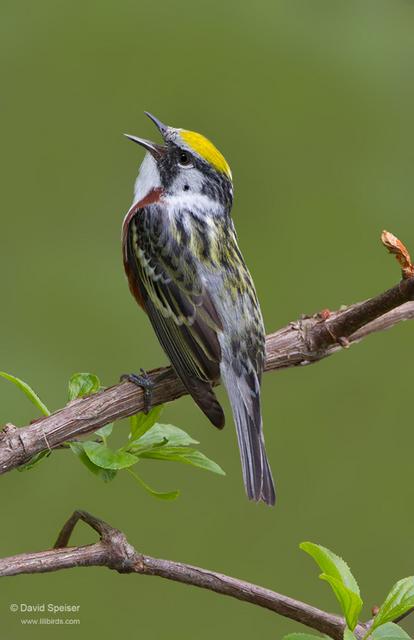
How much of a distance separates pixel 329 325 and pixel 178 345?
14.5 inches

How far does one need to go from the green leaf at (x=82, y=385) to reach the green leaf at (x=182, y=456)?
15cm

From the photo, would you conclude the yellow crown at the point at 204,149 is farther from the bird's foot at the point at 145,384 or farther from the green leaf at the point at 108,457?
the green leaf at the point at 108,457

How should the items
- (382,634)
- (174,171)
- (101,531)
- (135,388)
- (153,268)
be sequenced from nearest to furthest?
(382,634) → (101,531) → (135,388) → (153,268) → (174,171)

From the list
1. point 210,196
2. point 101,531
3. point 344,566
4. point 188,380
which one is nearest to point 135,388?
point 188,380

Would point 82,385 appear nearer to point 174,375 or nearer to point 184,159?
point 174,375

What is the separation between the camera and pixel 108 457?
133 centimetres

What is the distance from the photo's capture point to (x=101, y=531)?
124 cm

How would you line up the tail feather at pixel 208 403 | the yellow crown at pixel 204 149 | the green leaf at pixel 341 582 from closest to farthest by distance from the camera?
the green leaf at pixel 341 582
the tail feather at pixel 208 403
the yellow crown at pixel 204 149

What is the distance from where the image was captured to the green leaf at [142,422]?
1.44m

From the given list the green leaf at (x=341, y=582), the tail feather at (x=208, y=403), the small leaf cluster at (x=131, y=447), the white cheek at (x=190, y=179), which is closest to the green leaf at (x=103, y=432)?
the small leaf cluster at (x=131, y=447)

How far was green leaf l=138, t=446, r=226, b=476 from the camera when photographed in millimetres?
1405

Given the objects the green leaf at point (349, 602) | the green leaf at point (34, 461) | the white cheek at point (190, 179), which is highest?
the white cheek at point (190, 179)

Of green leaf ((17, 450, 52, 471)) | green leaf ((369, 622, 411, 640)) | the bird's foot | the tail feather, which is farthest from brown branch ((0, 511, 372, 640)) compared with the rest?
the tail feather

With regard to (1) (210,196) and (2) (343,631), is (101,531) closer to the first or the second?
(2) (343,631)
